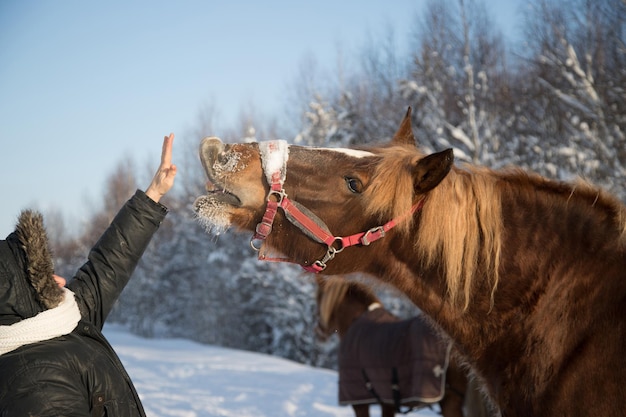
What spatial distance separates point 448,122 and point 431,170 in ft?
55.4

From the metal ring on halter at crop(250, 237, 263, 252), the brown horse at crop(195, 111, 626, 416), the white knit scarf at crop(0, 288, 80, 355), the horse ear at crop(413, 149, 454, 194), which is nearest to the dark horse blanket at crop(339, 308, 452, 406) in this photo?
the brown horse at crop(195, 111, 626, 416)

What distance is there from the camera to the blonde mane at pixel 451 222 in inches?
85.5

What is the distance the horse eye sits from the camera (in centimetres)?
226

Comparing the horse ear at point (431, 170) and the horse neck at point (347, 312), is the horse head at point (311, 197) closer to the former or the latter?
the horse ear at point (431, 170)

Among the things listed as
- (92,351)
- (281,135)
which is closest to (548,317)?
(92,351)

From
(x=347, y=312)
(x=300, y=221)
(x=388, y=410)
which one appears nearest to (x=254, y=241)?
(x=300, y=221)

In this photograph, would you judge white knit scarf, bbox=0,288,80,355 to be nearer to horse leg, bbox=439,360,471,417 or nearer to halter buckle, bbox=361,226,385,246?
halter buckle, bbox=361,226,385,246

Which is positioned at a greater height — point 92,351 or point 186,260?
point 92,351

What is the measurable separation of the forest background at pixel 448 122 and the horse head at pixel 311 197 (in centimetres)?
687

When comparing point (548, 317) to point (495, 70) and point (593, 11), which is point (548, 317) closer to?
point (593, 11)

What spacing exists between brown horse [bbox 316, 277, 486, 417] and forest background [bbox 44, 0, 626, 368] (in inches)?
70.2

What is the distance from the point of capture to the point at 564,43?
1412 centimetres

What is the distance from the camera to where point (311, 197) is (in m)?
2.29

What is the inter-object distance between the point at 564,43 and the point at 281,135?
1669 cm
